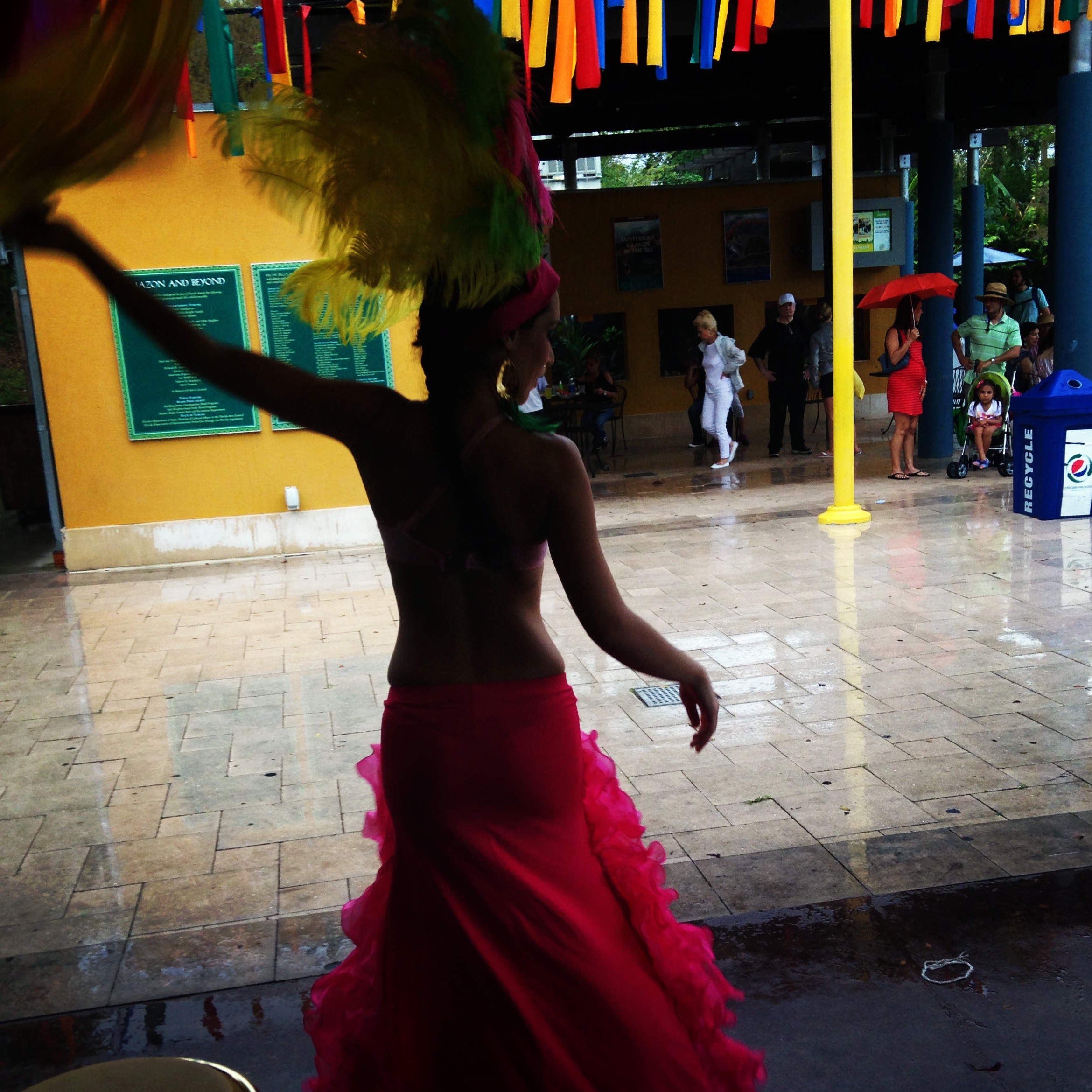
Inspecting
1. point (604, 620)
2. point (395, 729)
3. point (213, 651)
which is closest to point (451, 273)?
point (604, 620)

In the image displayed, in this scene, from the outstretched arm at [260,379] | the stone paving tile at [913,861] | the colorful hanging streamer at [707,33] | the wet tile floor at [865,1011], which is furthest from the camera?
the colorful hanging streamer at [707,33]

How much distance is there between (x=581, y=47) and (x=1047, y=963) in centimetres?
670

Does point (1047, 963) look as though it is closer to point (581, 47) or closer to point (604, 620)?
point (604, 620)

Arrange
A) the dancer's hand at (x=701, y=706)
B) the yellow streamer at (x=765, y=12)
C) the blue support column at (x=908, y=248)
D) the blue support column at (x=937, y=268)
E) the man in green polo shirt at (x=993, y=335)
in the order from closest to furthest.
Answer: the dancer's hand at (x=701, y=706)
the yellow streamer at (x=765, y=12)
the man in green polo shirt at (x=993, y=335)
the blue support column at (x=937, y=268)
the blue support column at (x=908, y=248)

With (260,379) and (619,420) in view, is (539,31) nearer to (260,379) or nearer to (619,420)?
(260,379)

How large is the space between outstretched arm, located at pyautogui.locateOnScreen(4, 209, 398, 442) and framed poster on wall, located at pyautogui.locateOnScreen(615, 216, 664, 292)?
17.8m

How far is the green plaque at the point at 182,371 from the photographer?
9.65m

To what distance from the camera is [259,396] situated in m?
2.01

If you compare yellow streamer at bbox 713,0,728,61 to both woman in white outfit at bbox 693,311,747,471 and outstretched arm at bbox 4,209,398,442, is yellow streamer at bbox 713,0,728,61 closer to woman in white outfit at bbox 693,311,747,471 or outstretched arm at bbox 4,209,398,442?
woman in white outfit at bbox 693,311,747,471

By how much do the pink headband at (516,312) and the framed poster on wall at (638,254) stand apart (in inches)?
696

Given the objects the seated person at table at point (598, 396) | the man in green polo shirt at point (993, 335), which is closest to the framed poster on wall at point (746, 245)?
the seated person at table at point (598, 396)

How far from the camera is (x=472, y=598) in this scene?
2078 millimetres

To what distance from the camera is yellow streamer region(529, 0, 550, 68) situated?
304 inches

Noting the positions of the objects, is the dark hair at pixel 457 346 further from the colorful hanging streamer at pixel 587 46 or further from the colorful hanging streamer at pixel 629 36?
the colorful hanging streamer at pixel 629 36
